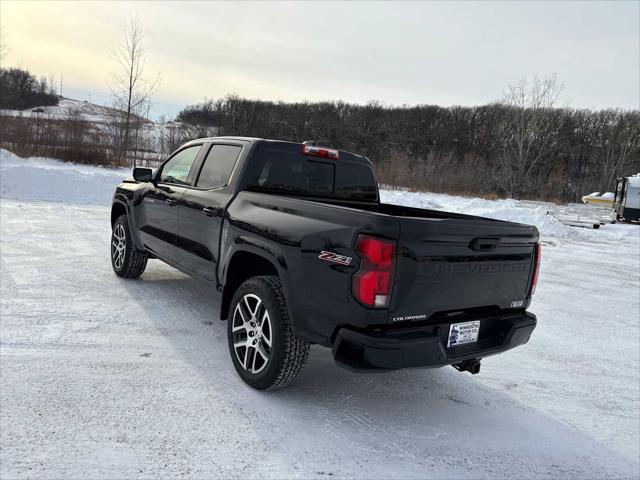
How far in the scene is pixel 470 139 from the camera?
4347 cm

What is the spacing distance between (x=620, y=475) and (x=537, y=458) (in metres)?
0.50

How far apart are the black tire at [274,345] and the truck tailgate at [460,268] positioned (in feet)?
2.67

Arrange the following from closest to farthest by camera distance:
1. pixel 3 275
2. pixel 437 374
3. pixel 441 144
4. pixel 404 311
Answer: pixel 404 311 < pixel 437 374 < pixel 3 275 < pixel 441 144

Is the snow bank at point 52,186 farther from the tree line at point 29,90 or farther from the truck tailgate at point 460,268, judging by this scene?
the tree line at point 29,90

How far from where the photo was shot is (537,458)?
3.01 metres

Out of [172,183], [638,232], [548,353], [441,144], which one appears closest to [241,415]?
[172,183]

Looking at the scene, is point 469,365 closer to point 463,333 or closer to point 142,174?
point 463,333

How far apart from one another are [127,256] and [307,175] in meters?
2.90

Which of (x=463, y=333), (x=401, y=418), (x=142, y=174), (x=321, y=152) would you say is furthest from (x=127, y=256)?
(x=463, y=333)

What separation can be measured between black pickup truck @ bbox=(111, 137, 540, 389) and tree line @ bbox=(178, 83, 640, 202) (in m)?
26.3

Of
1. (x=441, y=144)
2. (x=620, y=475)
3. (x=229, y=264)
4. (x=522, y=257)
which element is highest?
(x=441, y=144)

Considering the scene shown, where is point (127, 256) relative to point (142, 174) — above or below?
below

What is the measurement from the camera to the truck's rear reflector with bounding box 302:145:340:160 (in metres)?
4.37

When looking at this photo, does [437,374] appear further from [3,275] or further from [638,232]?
[638,232]
